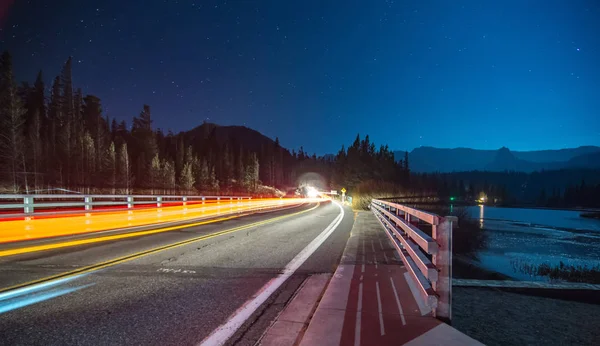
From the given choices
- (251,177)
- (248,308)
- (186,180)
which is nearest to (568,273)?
(248,308)

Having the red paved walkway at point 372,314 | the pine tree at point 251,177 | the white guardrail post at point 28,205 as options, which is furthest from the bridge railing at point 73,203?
the pine tree at point 251,177

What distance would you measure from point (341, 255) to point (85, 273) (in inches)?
192

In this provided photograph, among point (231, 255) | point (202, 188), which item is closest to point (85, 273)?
point (231, 255)

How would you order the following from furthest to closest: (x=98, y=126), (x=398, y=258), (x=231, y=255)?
(x=98, y=126), (x=231, y=255), (x=398, y=258)

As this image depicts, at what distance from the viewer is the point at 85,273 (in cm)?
575

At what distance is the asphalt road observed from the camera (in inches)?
132

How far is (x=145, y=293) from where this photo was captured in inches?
183

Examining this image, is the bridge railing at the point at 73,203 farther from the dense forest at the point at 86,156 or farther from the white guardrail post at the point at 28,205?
the dense forest at the point at 86,156

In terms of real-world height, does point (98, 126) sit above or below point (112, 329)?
above

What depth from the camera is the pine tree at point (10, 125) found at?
53844 mm

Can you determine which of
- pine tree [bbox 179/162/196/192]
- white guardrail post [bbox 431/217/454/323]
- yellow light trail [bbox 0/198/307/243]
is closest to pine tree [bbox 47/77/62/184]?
pine tree [bbox 179/162/196/192]

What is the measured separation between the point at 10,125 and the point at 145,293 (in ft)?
219

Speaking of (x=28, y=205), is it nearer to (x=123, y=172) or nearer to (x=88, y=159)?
(x=88, y=159)

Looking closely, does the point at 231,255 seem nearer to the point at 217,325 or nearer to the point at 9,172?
the point at 217,325
